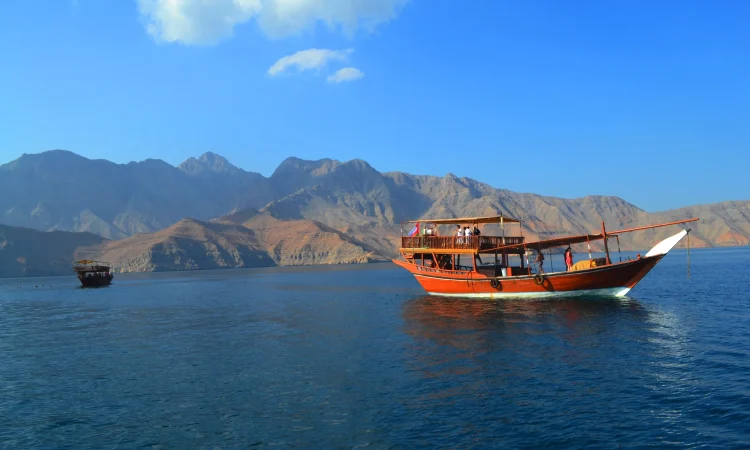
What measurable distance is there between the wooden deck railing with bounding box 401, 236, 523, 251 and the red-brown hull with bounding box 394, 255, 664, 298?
292cm

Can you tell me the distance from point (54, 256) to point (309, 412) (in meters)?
214

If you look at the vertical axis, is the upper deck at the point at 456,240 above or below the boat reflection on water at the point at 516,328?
above

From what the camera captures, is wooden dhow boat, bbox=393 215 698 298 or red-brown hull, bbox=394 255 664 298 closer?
red-brown hull, bbox=394 255 664 298

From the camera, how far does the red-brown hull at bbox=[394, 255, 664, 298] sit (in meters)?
45.6

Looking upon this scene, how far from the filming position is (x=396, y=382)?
2123 centimetres

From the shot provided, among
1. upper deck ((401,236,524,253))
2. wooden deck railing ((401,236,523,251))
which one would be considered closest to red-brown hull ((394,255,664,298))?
upper deck ((401,236,524,253))

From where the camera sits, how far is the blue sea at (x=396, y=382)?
15.8 m

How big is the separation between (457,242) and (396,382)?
34.3 meters

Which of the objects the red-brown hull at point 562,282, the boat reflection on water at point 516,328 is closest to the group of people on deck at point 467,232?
the red-brown hull at point 562,282

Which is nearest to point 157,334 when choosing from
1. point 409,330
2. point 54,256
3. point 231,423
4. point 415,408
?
point 409,330

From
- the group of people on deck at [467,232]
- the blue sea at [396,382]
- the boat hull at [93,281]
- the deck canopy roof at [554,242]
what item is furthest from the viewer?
the boat hull at [93,281]

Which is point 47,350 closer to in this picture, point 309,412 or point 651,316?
point 309,412

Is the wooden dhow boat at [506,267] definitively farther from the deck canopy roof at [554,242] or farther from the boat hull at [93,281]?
the boat hull at [93,281]

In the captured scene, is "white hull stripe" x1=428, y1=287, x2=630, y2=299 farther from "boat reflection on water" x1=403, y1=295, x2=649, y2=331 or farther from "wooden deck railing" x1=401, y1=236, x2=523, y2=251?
"wooden deck railing" x1=401, y1=236, x2=523, y2=251
